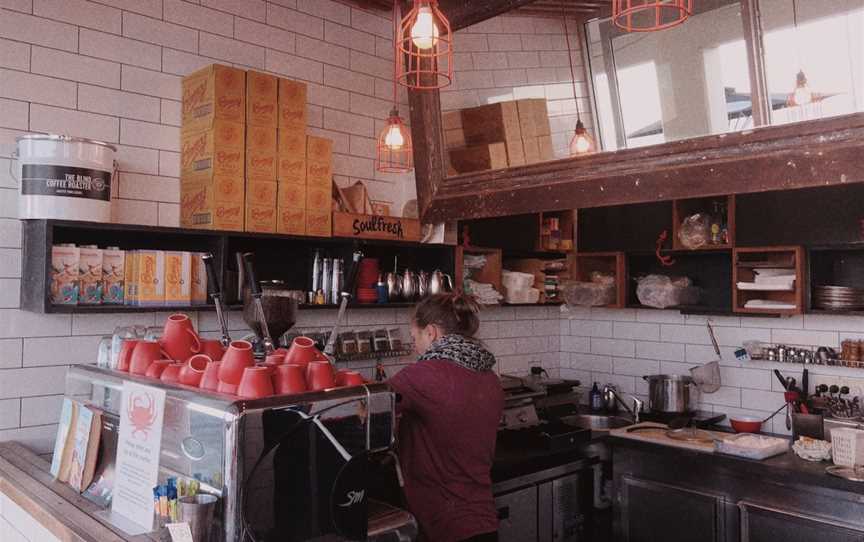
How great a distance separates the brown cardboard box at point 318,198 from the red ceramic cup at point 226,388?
1984 millimetres

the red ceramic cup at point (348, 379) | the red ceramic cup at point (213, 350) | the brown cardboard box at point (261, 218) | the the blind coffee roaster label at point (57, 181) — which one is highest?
the the blind coffee roaster label at point (57, 181)

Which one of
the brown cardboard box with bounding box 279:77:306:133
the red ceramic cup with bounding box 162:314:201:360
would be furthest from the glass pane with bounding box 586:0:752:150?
the red ceramic cup with bounding box 162:314:201:360

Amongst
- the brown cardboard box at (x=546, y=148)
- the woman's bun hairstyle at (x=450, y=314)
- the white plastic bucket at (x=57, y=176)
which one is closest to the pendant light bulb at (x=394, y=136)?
the brown cardboard box at (x=546, y=148)

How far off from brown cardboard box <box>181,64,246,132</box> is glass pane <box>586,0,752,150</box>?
66.7 inches

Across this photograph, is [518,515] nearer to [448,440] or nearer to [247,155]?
[448,440]

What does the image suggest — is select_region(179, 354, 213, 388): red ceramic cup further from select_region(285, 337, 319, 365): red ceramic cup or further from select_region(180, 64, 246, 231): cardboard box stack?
select_region(180, 64, 246, 231): cardboard box stack

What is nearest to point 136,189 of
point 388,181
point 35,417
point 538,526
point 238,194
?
point 238,194

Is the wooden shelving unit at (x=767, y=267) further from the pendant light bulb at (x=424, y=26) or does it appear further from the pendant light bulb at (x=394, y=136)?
Answer: the pendant light bulb at (x=424, y=26)

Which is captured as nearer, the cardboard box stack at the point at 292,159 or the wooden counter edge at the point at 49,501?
the wooden counter edge at the point at 49,501

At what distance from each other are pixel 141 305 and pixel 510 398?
2259 mm

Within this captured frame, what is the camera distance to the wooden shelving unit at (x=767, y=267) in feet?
14.2

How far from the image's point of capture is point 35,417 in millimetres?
3191

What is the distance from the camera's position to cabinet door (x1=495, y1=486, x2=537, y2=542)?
3834mm

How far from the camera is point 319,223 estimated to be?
153 inches
